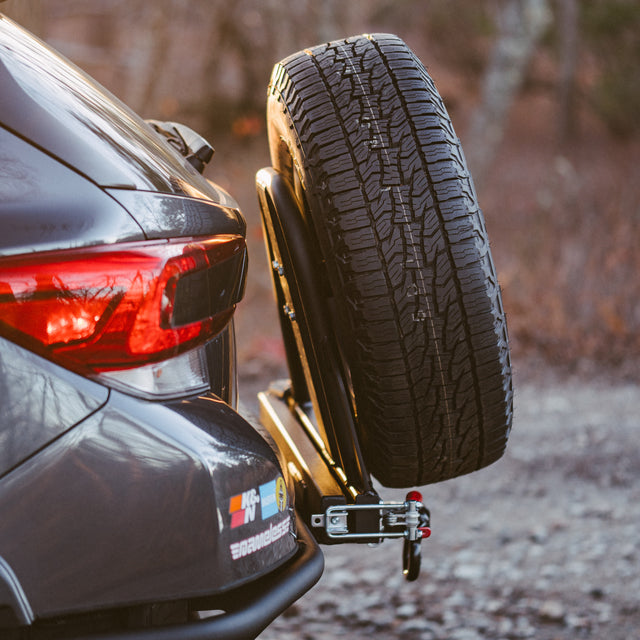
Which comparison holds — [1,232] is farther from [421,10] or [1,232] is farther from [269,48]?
[421,10]

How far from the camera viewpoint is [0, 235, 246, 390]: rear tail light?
54.4 inches

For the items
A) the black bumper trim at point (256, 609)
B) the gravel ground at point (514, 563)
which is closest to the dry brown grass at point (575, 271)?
the gravel ground at point (514, 563)

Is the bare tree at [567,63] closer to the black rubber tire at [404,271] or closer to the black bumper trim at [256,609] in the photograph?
the black rubber tire at [404,271]

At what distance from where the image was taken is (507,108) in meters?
11.8

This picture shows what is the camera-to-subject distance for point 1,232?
137 centimetres

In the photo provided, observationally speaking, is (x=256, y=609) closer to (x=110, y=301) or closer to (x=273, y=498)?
(x=273, y=498)

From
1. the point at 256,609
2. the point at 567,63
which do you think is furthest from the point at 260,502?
the point at 567,63

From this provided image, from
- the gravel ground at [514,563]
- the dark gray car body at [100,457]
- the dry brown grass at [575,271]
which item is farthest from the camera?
the dry brown grass at [575,271]

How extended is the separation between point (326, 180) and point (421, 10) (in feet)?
79.7

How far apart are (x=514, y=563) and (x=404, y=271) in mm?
2045

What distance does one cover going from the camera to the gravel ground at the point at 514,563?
2.96 meters

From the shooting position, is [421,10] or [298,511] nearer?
[298,511]

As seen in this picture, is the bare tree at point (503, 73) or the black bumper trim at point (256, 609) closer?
the black bumper trim at point (256, 609)

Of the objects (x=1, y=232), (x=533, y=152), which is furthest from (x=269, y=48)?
(x=1, y=232)
